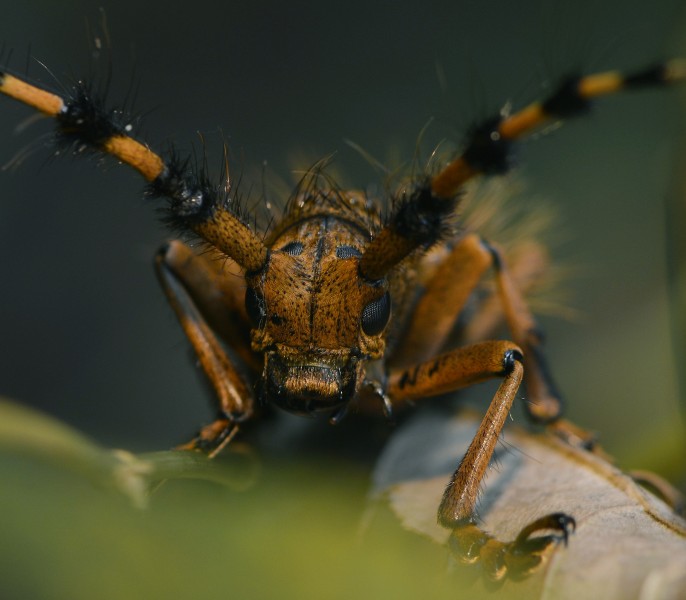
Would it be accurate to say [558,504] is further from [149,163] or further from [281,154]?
[281,154]

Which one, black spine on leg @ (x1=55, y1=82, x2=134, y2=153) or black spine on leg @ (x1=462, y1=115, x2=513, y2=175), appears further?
black spine on leg @ (x1=55, y1=82, x2=134, y2=153)

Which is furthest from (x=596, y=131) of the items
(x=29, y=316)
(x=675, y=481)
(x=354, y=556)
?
(x=354, y=556)

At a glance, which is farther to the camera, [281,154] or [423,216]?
[281,154]

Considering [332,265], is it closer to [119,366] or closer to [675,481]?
[675,481]

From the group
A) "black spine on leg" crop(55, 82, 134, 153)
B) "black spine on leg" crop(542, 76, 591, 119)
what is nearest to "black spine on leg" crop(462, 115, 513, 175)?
"black spine on leg" crop(542, 76, 591, 119)

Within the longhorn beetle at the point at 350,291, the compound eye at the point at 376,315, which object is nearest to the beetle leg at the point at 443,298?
the longhorn beetle at the point at 350,291

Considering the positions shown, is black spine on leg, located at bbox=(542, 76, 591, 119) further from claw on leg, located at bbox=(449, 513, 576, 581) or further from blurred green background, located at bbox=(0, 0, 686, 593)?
blurred green background, located at bbox=(0, 0, 686, 593)

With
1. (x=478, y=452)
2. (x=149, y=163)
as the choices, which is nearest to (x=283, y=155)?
(x=149, y=163)
